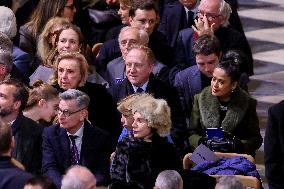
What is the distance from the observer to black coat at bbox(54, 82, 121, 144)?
37.7 ft

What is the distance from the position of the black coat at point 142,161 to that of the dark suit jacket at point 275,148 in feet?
2.65

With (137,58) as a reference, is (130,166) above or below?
below

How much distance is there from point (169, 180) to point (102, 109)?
2179 mm

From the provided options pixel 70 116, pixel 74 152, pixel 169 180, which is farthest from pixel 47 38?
pixel 169 180

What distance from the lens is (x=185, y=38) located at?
12.6 meters

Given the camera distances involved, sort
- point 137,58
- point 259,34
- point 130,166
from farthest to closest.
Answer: point 259,34
point 137,58
point 130,166

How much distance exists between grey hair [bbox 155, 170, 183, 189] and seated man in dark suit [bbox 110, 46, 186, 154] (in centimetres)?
179

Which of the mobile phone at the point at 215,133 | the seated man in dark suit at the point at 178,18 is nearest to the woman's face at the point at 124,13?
the seated man in dark suit at the point at 178,18

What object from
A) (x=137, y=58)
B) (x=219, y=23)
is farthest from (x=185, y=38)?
(x=137, y=58)

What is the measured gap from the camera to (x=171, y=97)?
37.4ft

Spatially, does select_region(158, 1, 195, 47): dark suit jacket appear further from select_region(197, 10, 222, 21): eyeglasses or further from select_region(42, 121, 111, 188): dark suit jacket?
select_region(42, 121, 111, 188): dark suit jacket

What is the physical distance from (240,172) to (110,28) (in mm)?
4014

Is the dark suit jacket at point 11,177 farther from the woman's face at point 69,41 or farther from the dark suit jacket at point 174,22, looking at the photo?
the dark suit jacket at point 174,22

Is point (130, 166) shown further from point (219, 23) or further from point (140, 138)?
point (219, 23)
